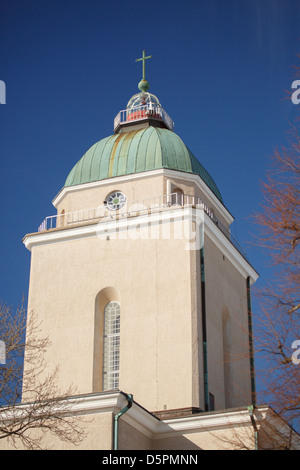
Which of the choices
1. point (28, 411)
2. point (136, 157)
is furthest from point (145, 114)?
point (28, 411)

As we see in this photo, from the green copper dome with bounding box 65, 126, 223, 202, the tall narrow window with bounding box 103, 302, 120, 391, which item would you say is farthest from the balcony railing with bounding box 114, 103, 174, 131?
the tall narrow window with bounding box 103, 302, 120, 391

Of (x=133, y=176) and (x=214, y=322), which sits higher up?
(x=133, y=176)

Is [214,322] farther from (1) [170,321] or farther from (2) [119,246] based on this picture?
(2) [119,246]

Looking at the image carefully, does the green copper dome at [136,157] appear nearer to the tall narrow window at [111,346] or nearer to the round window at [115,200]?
the round window at [115,200]

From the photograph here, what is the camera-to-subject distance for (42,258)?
31.4 metres

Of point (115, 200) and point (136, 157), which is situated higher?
point (136, 157)

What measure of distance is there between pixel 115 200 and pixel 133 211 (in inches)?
46.8

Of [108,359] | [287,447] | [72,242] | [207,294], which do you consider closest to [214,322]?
[207,294]

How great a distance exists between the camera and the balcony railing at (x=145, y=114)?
35.2 meters

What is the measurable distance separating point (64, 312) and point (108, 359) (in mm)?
2284

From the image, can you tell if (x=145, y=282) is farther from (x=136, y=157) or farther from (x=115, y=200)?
(x=136, y=157)

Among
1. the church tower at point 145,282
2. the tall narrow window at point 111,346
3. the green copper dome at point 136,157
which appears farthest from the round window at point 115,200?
the tall narrow window at point 111,346

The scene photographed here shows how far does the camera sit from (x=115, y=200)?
1247 inches

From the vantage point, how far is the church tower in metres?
28.0
